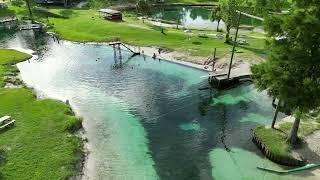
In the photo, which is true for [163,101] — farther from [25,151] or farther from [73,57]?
[73,57]

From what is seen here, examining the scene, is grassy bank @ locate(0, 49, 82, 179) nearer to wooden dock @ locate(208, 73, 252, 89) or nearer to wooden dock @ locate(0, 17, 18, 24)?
wooden dock @ locate(208, 73, 252, 89)

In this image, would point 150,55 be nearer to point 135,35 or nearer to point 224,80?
point 135,35

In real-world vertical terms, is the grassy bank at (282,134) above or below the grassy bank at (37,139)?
above

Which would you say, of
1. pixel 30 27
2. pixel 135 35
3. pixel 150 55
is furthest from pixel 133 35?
pixel 30 27

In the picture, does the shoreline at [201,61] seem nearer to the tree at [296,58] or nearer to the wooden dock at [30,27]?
the tree at [296,58]

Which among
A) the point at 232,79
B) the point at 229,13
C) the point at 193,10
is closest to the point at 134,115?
the point at 232,79

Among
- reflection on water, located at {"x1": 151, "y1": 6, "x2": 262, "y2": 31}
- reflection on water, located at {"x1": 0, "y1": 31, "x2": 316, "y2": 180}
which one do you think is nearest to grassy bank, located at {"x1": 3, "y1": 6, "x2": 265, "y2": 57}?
reflection on water, located at {"x1": 0, "y1": 31, "x2": 316, "y2": 180}

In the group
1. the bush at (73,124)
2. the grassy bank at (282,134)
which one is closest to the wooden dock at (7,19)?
the bush at (73,124)
